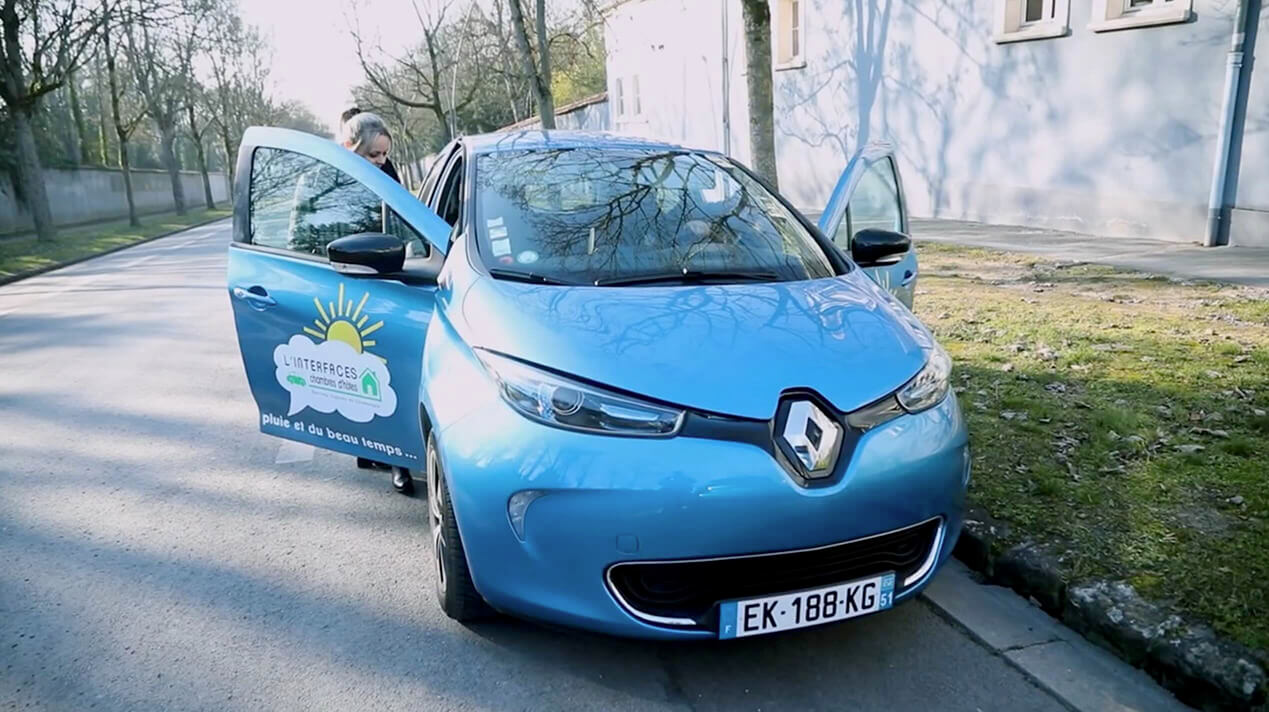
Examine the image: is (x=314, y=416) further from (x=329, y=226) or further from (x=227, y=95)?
(x=227, y=95)

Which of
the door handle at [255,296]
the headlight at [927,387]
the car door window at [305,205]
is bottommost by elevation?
the headlight at [927,387]

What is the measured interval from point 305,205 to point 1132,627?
371 cm

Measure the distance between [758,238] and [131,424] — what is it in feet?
14.0

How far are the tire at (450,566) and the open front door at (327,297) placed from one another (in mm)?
471

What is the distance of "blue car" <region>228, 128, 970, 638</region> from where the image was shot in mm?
2346

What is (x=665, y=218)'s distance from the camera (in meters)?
3.54

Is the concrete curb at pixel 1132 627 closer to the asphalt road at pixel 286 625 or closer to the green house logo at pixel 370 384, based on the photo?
the asphalt road at pixel 286 625

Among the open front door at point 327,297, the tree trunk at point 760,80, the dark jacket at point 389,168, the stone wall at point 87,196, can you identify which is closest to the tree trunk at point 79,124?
the stone wall at point 87,196

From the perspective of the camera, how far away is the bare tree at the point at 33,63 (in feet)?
66.0

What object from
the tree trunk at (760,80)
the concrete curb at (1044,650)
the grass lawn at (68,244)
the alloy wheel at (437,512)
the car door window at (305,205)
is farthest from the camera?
the grass lawn at (68,244)

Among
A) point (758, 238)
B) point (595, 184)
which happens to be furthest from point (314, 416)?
point (758, 238)

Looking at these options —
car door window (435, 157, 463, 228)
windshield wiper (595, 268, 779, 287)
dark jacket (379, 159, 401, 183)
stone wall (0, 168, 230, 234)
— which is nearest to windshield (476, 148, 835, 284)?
windshield wiper (595, 268, 779, 287)

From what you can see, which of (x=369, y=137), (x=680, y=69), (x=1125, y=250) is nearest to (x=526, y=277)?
(x=369, y=137)

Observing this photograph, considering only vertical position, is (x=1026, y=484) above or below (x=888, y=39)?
below
